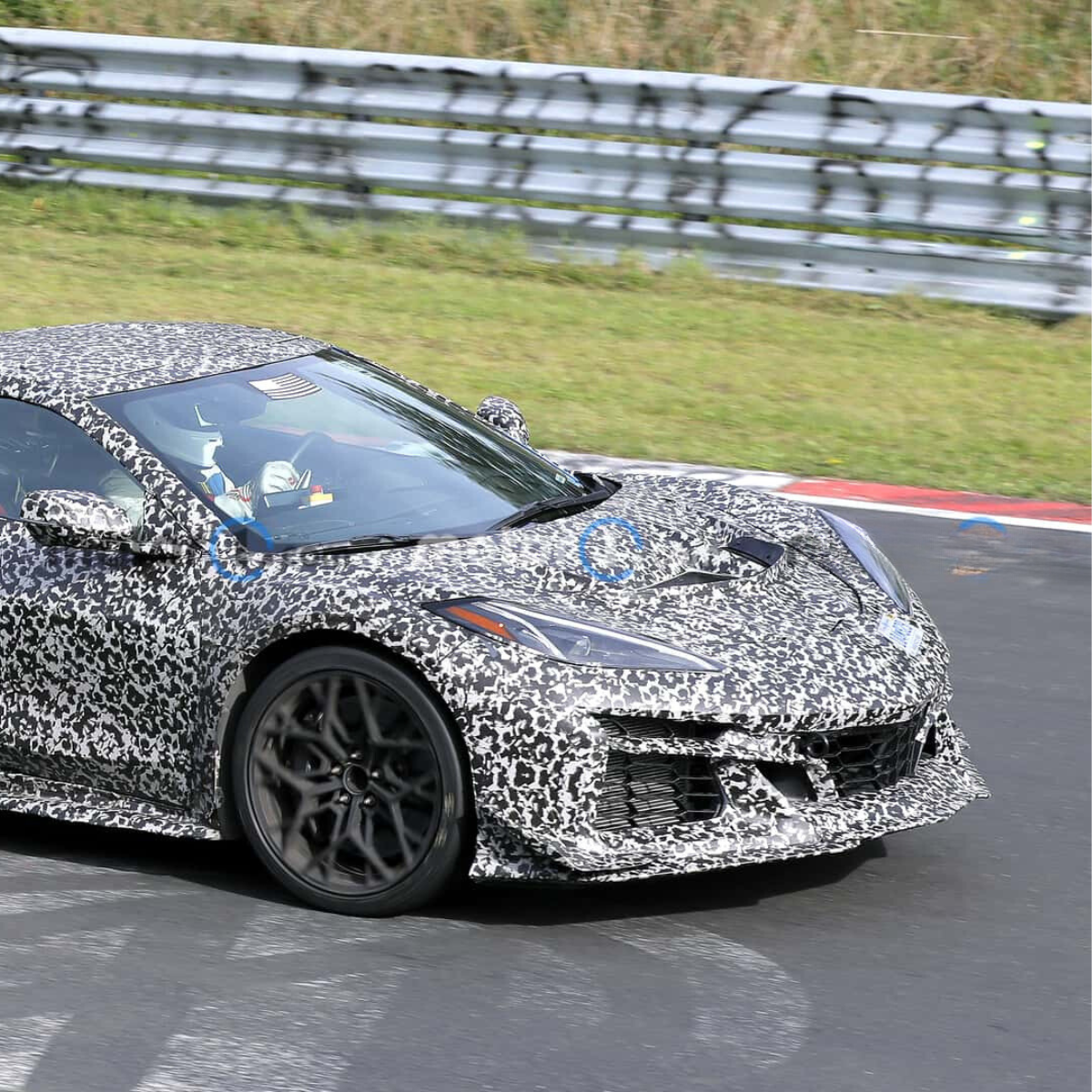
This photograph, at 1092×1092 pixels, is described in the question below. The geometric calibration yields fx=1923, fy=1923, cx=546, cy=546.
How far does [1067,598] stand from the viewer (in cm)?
787

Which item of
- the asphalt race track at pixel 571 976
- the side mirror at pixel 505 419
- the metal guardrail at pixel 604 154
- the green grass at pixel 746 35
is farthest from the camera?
the green grass at pixel 746 35

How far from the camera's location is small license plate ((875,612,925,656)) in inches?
202

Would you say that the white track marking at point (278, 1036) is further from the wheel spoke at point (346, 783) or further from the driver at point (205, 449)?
the driver at point (205, 449)

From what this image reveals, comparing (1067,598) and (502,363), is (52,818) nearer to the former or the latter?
(1067,598)

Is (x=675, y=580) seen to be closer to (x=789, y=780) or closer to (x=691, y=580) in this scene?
(x=691, y=580)

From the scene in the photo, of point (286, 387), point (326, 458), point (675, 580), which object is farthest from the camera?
point (286, 387)

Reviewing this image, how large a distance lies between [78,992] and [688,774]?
149 centimetres

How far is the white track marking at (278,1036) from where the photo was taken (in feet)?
12.7

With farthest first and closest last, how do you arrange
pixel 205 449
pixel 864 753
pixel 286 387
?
pixel 286 387, pixel 205 449, pixel 864 753

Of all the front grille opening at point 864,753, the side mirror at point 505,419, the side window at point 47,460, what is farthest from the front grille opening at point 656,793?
the side mirror at point 505,419

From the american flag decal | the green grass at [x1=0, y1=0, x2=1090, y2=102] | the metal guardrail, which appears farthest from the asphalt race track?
the green grass at [x1=0, y1=0, x2=1090, y2=102]

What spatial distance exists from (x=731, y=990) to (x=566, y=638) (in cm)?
90

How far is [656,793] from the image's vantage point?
4582 millimetres

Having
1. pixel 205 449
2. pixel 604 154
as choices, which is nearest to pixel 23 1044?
pixel 205 449
